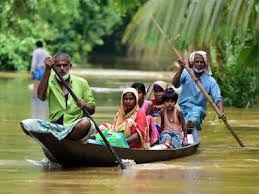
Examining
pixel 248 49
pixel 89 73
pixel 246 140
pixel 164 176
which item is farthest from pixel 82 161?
pixel 89 73

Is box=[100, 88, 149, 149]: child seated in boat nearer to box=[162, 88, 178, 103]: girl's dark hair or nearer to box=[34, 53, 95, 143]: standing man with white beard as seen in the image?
box=[34, 53, 95, 143]: standing man with white beard

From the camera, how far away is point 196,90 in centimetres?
1258

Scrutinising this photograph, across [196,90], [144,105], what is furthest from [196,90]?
[144,105]

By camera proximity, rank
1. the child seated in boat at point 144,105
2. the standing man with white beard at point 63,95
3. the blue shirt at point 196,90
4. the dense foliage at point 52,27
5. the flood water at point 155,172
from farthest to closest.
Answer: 1. the dense foliage at point 52,27
2. the blue shirt at point 196,90
3. the child seated in boat at point 144,105
4. the standing man with white beard at point 63,95
5. the flood water at point 155,172

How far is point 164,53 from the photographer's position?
5.21 m

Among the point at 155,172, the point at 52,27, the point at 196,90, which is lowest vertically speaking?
the point at 52,27

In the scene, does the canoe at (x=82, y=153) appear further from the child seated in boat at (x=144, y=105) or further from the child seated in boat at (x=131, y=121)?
the child seated in boat at (x=144, y=105)

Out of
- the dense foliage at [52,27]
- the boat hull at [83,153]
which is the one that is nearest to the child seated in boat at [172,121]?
the boat hull at [83,153]

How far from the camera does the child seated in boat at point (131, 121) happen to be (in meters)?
10.4

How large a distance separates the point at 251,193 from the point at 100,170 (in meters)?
2.05

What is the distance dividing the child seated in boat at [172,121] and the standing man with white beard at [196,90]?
0.80m

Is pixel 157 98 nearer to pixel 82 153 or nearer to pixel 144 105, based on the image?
pixel 144 105

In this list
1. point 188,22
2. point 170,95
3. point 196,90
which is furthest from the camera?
point 196,90

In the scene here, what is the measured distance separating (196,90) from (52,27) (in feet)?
108
